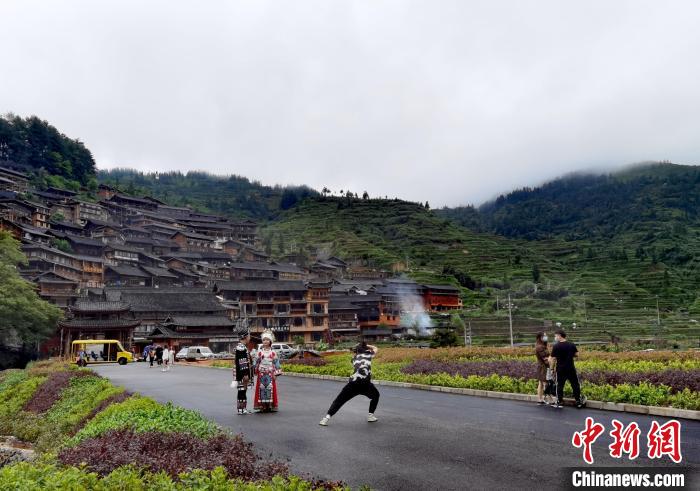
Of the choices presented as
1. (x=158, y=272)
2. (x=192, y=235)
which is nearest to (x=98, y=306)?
(x=158, y=272)

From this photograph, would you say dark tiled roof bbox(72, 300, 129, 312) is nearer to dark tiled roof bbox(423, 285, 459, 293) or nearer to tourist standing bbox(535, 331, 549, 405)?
dark tiled roof bbox(423, 285, 459, 293)

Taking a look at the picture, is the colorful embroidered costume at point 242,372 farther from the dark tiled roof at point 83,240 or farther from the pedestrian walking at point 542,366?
the dark tiled roof at point 83,240

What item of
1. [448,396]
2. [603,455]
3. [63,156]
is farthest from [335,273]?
[603,455]

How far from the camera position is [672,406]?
41.2 ft

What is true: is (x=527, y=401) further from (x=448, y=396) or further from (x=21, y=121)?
(x=21, y=121)

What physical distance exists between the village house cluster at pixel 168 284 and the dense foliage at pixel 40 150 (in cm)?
1080

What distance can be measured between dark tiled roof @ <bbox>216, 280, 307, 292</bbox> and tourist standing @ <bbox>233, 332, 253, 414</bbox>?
2563 inches

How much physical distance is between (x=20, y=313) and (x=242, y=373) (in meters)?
44.1

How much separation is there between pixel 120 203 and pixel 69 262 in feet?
134

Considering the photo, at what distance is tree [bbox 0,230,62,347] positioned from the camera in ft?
159

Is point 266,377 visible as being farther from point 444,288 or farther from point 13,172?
point 13,172

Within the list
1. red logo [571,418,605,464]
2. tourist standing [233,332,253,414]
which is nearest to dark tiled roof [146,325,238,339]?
tourist standing [233,332,253,414]

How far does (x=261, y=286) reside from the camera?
80188 mm

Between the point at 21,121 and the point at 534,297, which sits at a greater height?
the point at 21,121
